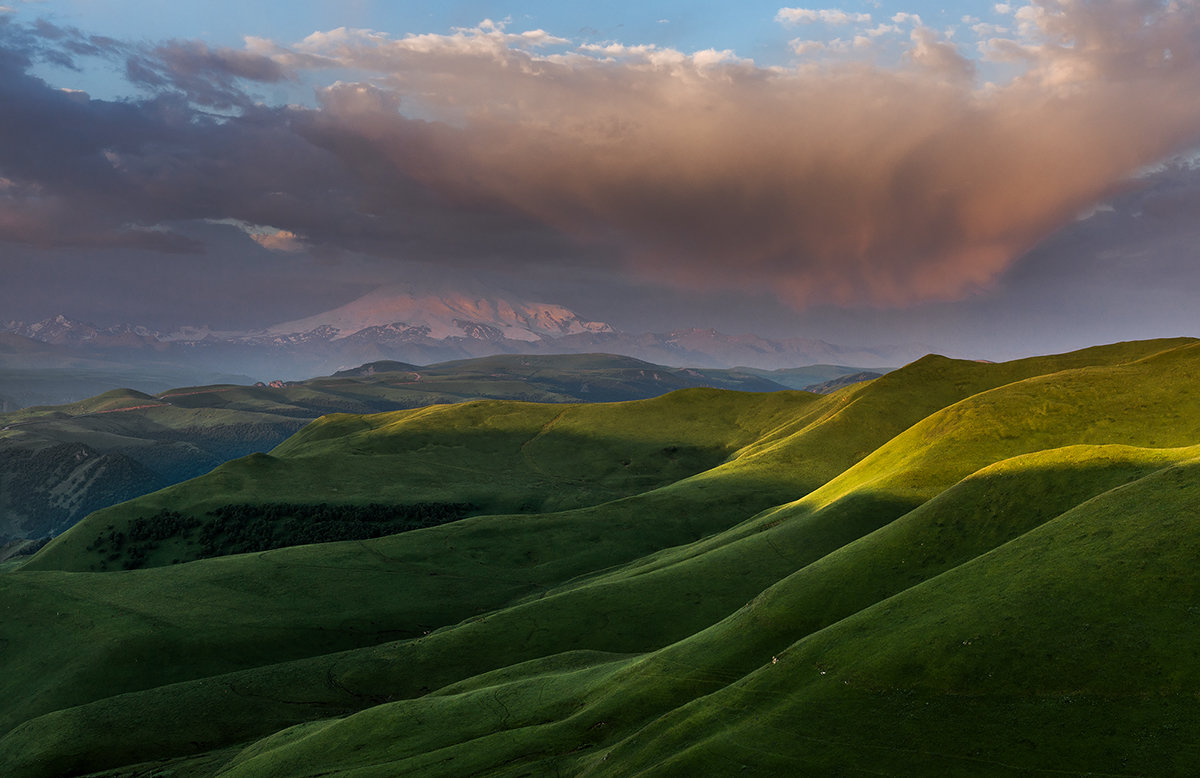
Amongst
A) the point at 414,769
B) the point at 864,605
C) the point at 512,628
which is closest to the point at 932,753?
the point at 864,605

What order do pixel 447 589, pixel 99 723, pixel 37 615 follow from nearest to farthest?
pixel 99 723 < pixel 37 615 < pixel 447 589

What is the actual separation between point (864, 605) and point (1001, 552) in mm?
13797

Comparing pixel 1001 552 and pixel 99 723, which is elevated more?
pixel 1001 552

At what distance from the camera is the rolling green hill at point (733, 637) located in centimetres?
4038

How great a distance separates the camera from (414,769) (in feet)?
180

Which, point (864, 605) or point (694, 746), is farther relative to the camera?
point (864, 605)

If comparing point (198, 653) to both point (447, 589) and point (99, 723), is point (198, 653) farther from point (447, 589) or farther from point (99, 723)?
point (447, 589)

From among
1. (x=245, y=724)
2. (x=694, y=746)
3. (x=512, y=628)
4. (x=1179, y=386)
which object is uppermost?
(x=1179, y=386)

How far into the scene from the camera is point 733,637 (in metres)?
64.0

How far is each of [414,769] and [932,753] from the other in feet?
122

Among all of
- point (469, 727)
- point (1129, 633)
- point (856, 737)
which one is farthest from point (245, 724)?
point (1129, 633)

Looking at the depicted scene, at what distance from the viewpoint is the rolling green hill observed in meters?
40.4

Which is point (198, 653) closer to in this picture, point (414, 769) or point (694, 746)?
point (414, 769)

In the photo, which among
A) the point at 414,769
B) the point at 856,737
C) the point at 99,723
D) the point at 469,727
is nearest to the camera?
the point at 856,737
